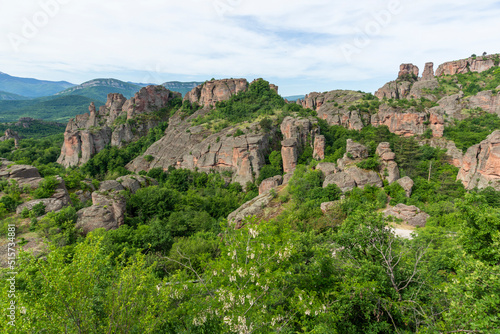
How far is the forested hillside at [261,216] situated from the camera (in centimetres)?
727

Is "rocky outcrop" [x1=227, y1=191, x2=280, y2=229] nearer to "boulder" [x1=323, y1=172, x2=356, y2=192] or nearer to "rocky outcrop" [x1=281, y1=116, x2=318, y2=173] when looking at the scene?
"boulder" [x1=323, y1=172, x2=356, y2=192]

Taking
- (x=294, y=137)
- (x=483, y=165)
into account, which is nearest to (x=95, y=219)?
(x=294, y=137)

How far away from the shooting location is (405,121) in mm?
52438

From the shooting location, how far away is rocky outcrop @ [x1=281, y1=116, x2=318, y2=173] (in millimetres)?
48656

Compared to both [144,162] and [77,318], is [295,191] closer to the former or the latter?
[77,318]

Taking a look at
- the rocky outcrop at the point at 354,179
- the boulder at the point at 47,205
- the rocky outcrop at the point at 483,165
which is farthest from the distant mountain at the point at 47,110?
the rocky outcrop at the point at 483,165

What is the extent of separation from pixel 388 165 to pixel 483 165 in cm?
1128

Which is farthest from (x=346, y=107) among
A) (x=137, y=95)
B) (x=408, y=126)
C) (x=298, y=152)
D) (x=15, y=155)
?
(x=15, y=155)

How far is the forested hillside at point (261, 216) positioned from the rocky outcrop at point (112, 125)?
0.45 metres

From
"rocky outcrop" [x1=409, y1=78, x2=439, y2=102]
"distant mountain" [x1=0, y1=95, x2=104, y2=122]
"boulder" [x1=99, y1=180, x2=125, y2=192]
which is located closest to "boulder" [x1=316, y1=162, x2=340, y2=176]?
"boulder" [x1=99, y1=180, x2=125, y2=192]

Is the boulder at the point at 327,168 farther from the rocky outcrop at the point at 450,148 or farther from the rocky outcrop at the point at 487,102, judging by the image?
the rocky outcrop at the point at 487,102

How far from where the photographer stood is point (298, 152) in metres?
51.4

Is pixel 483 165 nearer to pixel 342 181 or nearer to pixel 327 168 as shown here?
pixel 342 181

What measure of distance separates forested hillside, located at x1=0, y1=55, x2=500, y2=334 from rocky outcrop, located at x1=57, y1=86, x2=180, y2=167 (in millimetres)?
448
